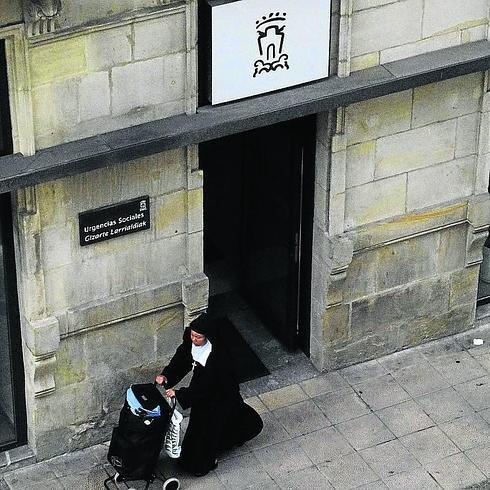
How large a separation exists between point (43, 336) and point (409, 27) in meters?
4.82

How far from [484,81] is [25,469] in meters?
6.34

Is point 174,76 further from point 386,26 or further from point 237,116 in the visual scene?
point 386,26

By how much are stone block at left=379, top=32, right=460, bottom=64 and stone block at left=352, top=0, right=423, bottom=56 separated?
58mm

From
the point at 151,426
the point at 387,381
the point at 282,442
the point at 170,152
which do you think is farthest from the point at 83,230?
the point at 387,381

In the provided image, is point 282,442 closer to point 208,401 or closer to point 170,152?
point 208,401

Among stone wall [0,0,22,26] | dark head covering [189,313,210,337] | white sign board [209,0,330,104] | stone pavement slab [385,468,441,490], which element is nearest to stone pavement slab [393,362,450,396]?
stone pavement slab [385,468,441,490]

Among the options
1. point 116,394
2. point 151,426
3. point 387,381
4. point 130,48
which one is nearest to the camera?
point 130,48

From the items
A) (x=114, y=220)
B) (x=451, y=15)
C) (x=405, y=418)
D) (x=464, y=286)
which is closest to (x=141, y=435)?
(x=114, y=220)

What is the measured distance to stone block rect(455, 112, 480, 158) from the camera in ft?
51.9

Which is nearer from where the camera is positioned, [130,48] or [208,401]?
[130,48]

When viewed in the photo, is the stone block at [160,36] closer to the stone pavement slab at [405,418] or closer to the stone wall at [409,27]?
the stone wall at [409,27]

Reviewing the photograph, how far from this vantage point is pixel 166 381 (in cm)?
1471

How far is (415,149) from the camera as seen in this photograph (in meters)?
15.6

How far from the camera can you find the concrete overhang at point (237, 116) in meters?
13.2
